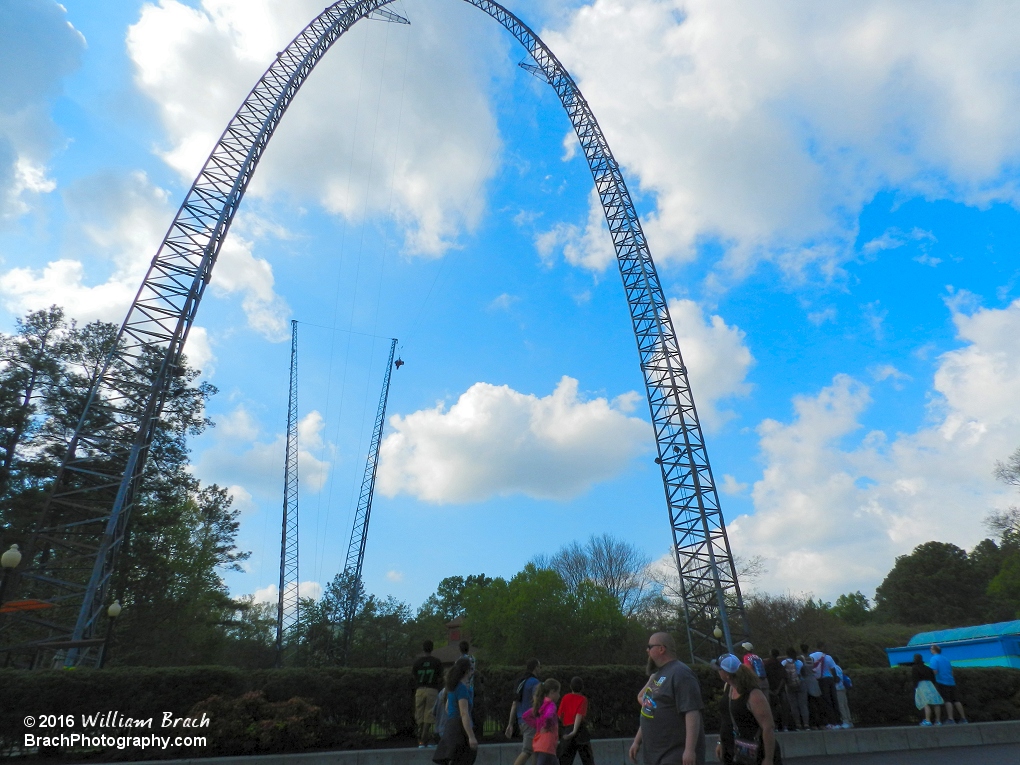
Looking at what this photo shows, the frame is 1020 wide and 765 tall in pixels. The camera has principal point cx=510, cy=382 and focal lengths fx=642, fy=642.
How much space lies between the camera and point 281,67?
3150 centimetres

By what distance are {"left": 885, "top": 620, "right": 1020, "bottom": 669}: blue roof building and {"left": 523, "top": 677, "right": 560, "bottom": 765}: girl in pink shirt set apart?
16.4 meters

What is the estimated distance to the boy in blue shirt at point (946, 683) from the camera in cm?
1345

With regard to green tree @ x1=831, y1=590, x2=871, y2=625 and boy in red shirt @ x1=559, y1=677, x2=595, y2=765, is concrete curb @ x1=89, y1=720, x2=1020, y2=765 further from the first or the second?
green tree @ x1=831, y1=590, x2=871, y2=625

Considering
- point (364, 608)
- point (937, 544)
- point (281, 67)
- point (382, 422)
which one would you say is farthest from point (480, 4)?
point (937, 544)

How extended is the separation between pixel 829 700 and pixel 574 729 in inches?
341

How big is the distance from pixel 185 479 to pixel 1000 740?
102 ft

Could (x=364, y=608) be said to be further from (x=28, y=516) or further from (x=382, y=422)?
(x=28, y=516)

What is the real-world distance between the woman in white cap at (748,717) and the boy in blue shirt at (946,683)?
1047 centimetres

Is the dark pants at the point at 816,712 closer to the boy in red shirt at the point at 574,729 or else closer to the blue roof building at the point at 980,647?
the blue roof building at the point at 980,647

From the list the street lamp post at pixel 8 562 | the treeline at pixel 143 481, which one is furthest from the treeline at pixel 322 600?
the street lamp post at pixel 8 562

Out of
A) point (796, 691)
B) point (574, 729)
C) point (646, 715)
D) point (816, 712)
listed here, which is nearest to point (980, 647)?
point (816, 712)

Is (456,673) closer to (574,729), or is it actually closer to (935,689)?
(574,729)

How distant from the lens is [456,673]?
6828 millimetres

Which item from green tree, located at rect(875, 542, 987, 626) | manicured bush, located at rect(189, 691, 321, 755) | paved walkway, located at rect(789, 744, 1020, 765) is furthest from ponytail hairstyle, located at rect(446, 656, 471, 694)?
green tree, located at rect(875, 542, 987, 626)
